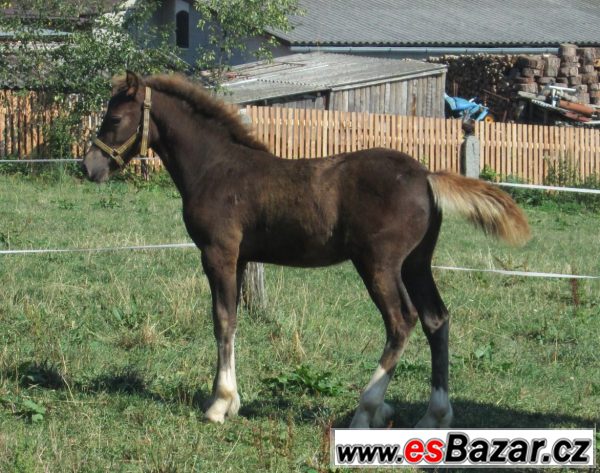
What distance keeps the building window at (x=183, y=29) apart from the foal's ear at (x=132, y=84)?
1149 inches

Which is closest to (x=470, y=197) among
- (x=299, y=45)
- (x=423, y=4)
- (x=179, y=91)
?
(x=179, y=91)

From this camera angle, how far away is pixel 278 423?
6.52 meters

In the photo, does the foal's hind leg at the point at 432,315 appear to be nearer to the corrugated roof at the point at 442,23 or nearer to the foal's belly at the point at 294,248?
the foal's belly at the point at 294,248

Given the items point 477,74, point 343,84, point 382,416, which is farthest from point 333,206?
point 477,74

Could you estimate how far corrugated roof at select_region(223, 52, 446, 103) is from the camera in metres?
24.0

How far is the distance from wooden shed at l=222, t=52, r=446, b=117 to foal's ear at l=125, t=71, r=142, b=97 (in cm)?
1556

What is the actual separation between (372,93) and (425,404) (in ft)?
66.0

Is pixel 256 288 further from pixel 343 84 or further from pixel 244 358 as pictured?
pixel 343 84

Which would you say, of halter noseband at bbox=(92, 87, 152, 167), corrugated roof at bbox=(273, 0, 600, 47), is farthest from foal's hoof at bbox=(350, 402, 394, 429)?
corrugated roof at bbox=(273, 0, 600, 47)

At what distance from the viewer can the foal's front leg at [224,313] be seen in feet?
21.8

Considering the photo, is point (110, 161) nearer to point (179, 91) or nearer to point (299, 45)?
point (179, 91)

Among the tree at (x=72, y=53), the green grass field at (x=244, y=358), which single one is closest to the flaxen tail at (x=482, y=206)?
the green grass field at (x=244, y=358)

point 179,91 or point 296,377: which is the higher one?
point 179,91

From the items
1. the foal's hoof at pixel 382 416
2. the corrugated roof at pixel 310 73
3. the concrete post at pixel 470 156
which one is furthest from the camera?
the corrugated roof at pixel 310 73
